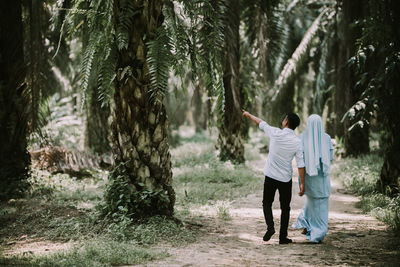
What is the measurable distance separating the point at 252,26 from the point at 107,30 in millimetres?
6884

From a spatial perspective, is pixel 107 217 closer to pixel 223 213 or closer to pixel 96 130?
pixel 223 213

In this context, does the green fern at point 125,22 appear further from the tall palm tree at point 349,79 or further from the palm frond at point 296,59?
the palm frond at point 296,59

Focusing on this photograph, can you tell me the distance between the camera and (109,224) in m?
5.34

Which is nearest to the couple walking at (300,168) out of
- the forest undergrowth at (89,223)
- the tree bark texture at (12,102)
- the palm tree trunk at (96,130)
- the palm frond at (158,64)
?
the forest undergrowth at (89,223)

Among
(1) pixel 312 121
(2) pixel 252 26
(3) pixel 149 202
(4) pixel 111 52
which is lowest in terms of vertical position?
(3) pixel 149 202

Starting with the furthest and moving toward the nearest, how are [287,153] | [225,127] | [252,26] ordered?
[225,127] → [252,26] → [287,153]

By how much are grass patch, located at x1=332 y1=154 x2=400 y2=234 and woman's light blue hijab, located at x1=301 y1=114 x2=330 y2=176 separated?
1382mm

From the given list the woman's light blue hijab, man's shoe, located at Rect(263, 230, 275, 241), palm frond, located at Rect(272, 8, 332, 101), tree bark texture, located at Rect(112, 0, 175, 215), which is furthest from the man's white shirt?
palm frond, located at Rect(272, 8, 332, 101)

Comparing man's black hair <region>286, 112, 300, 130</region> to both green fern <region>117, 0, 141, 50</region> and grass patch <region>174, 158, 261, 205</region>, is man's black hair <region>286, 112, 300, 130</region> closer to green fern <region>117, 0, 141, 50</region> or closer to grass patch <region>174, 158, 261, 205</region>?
green fern <region>117, 0, 141, 50</region>

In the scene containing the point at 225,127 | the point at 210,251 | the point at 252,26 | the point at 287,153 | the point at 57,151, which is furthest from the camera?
the point at 225,127

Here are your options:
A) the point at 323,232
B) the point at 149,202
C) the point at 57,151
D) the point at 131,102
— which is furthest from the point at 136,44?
the point at 57,151

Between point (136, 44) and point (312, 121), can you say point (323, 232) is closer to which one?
point (312, 121)

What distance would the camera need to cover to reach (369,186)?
28.4 feet

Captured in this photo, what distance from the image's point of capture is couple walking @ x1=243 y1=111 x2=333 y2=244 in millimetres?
5203
